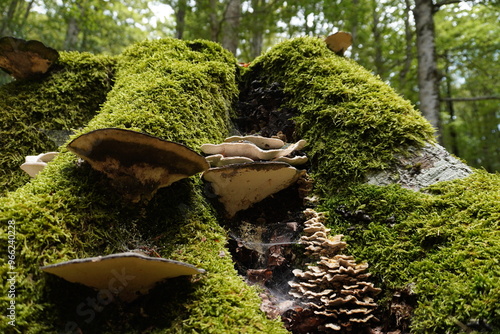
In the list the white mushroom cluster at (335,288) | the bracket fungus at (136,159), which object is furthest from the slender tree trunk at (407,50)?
the bracket fungus at (136,159)

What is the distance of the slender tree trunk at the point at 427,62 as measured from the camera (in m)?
7.17

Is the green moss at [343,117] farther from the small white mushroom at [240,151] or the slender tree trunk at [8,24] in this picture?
the slender tree trunk at [8,24]

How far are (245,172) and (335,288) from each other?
111 cm

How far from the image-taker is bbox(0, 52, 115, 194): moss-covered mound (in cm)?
374

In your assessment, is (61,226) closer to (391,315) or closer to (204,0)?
(391,315)

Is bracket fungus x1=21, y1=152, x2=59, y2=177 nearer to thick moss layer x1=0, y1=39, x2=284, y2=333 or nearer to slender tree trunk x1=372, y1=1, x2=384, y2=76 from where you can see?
thick moss layer x1=0, y1=39, x2=284, y2=333

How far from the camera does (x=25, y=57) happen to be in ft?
13.2

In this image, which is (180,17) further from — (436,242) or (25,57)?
(436,242)

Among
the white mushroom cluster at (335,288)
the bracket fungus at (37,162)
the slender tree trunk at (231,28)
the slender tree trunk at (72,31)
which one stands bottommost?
the white mushroom cluster at (335,288)

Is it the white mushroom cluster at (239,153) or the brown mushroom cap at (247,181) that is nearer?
the brown mushroom cap at (247,181)

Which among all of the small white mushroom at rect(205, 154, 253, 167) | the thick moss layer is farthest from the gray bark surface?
the thick moss layer

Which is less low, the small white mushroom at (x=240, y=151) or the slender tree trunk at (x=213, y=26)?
the slender tree trunk at (x=213, y=26)

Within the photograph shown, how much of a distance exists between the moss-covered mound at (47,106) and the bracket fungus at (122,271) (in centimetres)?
270

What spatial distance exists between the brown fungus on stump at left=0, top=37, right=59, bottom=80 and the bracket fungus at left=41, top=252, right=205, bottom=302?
140 inches
